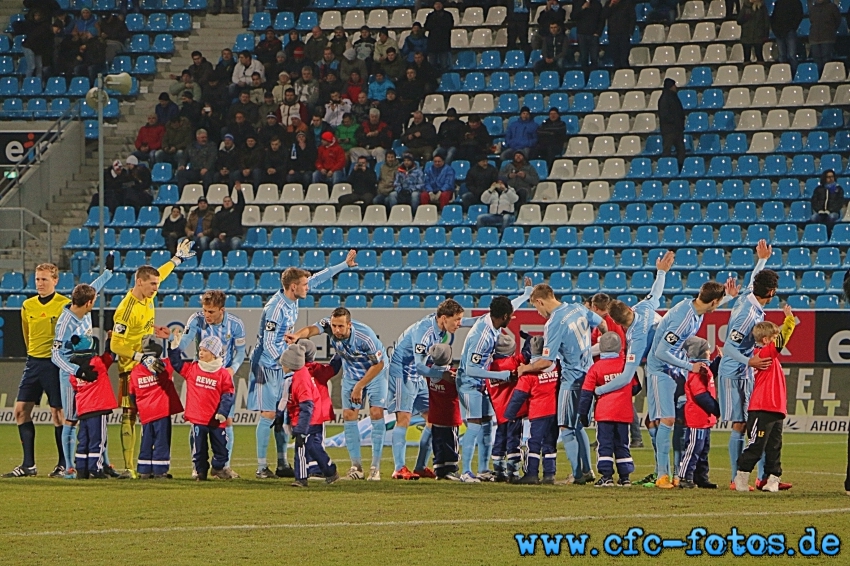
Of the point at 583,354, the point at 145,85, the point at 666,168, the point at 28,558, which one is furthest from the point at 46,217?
the point at 28,558

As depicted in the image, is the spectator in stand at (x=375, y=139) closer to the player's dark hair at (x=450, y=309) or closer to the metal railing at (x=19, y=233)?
the metal railing at (x=19, y=233)

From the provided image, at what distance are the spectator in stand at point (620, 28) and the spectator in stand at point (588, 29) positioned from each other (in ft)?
0.78

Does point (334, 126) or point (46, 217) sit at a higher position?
point (334, 126)

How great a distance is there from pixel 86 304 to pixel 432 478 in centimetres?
394

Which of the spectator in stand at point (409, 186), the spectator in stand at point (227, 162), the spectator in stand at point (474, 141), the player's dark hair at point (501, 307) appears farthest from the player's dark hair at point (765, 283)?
the spectator in stand at point (227, 162)

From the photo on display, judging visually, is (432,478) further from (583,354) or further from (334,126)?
(334,126)

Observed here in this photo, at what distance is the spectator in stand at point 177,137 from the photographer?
3009cm

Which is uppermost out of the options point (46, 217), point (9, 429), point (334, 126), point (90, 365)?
point (334, 126)

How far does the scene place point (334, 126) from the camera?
29609 millimetres

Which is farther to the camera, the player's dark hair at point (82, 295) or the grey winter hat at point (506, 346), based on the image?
the grey winter hat at point (506, 346)

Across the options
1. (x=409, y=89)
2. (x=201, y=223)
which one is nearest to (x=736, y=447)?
(x=201, y=223)

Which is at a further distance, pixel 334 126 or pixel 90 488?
pixel 334 126

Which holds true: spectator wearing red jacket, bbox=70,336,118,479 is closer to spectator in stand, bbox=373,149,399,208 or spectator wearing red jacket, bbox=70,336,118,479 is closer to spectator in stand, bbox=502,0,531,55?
spectator in stand, bbox=373,149,399,208

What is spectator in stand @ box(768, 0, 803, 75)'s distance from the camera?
28.5 meters
